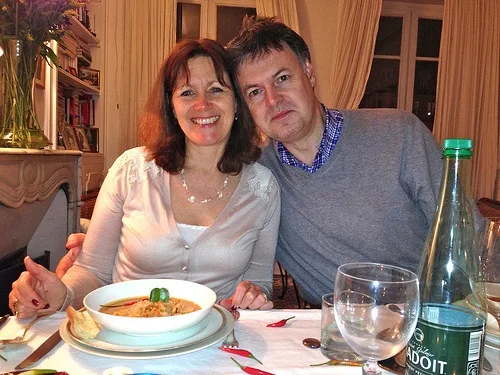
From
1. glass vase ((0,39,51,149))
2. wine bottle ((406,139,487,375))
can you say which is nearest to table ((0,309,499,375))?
wine bottle ((406,139,487,375))

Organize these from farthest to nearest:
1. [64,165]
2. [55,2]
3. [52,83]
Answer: [52,83] → [64,165] → [55,2]

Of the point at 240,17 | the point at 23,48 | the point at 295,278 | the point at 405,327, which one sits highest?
the point at 240,17

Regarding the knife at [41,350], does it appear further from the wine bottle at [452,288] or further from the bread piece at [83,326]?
the wine bottle at [452,288]

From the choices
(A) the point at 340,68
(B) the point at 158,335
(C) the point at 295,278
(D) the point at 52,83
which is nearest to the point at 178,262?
(C) the point at 295,278

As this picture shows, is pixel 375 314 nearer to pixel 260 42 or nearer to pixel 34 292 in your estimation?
pixel 34 292

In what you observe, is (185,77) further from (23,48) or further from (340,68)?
(340,68)

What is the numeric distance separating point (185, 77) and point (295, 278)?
81 cm

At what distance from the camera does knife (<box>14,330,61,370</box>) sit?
2.20 ft

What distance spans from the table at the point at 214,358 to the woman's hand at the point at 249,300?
0.13m

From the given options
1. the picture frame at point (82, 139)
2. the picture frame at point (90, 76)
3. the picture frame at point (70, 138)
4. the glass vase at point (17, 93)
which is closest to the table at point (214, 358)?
the glass vase at point (17, 93)

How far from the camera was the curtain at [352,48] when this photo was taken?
4.62m

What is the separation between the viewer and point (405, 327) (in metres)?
0.58

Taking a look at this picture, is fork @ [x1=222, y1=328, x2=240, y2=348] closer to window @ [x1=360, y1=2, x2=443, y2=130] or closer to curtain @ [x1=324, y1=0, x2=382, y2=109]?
curtain @ [x1=324, y1=0, x2=382, y2=109]

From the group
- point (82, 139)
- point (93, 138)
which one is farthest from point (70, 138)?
point (93, 138)
